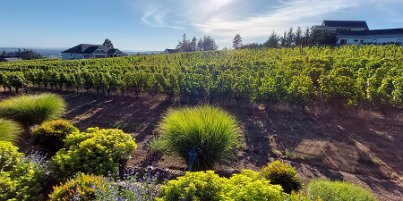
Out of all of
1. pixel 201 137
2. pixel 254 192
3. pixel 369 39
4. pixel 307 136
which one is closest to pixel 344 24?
pixel 369 39

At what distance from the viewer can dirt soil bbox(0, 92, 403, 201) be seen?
5.38m

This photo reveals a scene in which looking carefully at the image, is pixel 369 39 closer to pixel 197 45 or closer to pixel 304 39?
pixel 304 39

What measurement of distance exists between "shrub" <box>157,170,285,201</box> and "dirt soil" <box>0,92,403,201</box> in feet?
6.99

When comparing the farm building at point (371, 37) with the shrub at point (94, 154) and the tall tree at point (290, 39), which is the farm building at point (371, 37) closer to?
the tall tree at point (290, 39)

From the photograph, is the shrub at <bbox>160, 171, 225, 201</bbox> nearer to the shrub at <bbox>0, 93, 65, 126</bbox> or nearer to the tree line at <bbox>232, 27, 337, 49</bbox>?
the shrub at <bbox>0, 93, 65, 126</bbox>

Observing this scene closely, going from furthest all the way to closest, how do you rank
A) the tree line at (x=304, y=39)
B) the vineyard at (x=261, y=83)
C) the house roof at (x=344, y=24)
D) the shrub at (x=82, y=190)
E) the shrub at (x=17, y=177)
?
the house roof at (x=344, y=24)
the tree line at (x=304, y=39)
the vineyard at (x=261, y=83)
the shrub at (x=17, y=177)
the shrub at (x=82, y=190)

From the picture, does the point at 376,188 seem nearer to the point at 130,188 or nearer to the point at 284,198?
the point at 284,198

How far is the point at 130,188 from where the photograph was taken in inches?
116

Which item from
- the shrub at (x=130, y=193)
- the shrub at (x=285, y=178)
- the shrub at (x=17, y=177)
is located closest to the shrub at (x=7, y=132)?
the shrub at (x=17, y=177)

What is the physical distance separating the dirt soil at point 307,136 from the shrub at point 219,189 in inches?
83.9

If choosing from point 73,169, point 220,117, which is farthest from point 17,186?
point 220,117

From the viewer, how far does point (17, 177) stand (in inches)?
133

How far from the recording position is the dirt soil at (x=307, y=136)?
538 cm

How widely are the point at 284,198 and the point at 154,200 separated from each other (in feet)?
4.62
